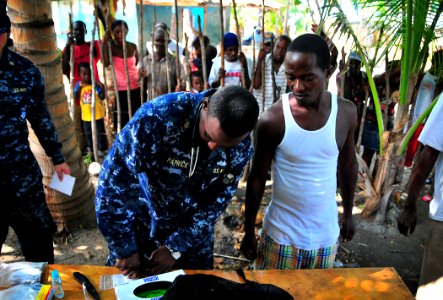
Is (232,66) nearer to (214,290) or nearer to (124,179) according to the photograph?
(124,179)

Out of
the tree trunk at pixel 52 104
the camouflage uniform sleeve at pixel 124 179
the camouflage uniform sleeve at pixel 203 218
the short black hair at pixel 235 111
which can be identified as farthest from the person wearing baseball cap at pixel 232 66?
the short black hair at pixel 235 111

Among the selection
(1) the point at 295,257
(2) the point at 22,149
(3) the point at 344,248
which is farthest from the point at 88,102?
(1) the point at 295,257

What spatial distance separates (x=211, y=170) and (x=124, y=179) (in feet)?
1.28

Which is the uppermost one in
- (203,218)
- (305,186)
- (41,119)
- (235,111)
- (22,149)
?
(235,111)

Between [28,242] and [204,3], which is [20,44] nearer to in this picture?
[28,242]

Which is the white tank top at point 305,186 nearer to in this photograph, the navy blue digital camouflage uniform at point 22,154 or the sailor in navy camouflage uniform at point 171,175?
the sailor in navy camouflage uniform at point 171,175

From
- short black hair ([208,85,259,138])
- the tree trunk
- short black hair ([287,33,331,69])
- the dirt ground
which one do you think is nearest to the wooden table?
short black hair ([208,85,259,138])

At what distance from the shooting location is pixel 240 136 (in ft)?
4.61

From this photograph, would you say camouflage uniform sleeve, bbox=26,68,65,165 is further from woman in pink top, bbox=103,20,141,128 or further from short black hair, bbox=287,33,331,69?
woman in pink top, bbox=103,20,141,128

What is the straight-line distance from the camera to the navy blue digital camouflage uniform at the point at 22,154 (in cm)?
216

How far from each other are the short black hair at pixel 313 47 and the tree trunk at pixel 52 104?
2.18 meters

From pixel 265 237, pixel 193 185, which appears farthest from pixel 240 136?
pixel 265 237

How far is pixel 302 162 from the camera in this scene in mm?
1886

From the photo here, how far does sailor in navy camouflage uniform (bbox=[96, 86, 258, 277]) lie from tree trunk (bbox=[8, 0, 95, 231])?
1.75m
